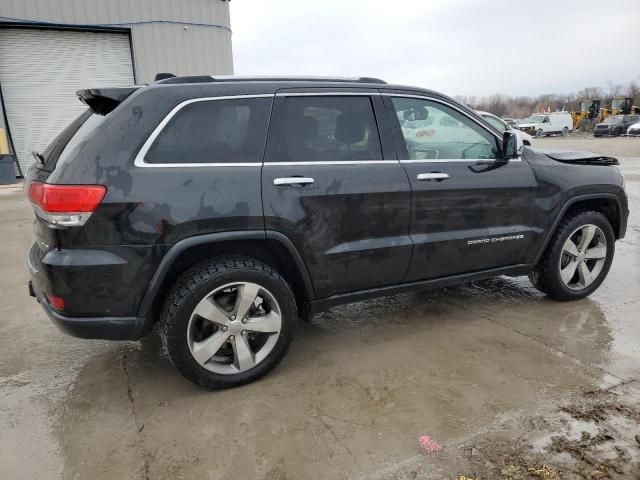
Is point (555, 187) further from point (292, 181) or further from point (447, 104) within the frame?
point (292, 181)

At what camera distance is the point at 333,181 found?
302 centimetres

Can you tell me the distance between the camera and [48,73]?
495 inches

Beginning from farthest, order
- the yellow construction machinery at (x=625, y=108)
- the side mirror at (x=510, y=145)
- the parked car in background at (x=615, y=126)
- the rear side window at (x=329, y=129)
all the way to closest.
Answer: the yellow construction machinery at (x=625, y=108) → the parked car in background at (x=615, y=126) → the side mirror at (x=510, y=145) → the rear side window at (x=329, y=129)

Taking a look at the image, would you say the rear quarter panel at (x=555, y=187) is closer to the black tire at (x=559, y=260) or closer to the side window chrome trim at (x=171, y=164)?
the black tire at (x=559, y=260)

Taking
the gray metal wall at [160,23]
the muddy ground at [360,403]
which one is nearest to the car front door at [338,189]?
the muddy ground at [360,403]

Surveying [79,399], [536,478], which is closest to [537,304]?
[536,478]

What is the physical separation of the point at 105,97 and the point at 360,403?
2248 mm

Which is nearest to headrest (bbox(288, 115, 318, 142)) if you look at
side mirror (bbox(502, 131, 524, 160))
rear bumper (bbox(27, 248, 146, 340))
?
rear bumper (bbox(27, 248, 146, 340))

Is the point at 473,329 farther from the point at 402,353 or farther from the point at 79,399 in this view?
the point at 79,399

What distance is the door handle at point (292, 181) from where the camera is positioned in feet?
9.38

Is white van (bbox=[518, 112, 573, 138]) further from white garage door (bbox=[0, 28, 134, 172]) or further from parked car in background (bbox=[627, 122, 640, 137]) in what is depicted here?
white garage door (bbox=[0, 28, 134, 172])

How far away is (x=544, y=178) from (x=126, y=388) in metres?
3.36

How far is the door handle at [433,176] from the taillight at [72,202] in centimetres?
198

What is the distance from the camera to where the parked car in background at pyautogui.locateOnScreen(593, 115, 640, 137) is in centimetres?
3441
